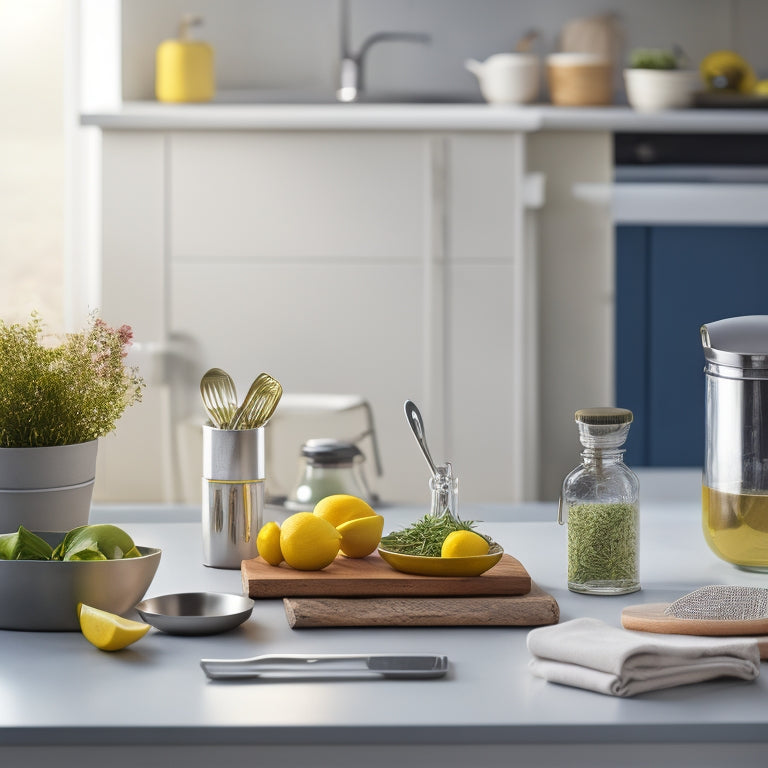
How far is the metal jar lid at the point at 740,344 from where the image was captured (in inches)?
50.8

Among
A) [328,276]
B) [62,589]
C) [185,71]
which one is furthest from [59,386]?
[185,71]

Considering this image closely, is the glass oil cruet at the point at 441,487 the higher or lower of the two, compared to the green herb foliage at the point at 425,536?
higher

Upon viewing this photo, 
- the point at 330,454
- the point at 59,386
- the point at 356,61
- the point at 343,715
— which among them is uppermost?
the point at 356,61

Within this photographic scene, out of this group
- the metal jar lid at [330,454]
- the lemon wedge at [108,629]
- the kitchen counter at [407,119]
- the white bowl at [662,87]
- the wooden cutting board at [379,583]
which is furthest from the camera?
the white bowl at [662,87]

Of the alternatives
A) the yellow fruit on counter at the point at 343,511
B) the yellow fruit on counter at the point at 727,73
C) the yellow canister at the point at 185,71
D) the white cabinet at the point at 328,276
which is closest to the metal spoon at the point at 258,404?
the yellow fruit on counter at the point at 343,511

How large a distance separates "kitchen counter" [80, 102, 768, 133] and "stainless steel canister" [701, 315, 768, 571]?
6.26 feet

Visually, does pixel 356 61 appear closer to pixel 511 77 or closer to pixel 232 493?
pixel 511 77

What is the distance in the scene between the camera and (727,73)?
136 inches

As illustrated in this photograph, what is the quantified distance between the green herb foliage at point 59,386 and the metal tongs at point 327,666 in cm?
41

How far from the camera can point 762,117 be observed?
329 centimetres

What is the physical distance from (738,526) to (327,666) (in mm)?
578

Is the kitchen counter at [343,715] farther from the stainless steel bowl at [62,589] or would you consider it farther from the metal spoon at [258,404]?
the metal spoon at [258,404]

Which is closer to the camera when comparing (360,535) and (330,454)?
(360,535)

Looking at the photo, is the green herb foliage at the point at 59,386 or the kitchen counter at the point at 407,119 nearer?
the green herb foliage at the point at 59,386
